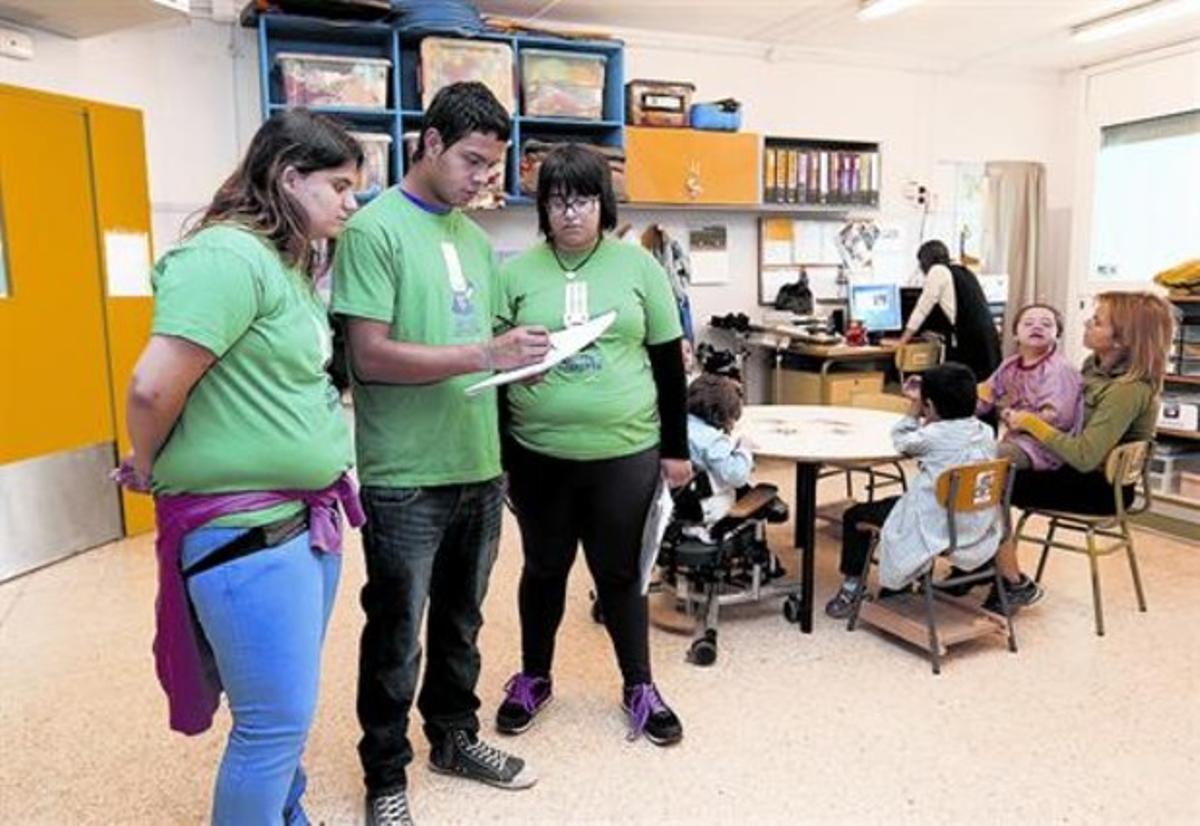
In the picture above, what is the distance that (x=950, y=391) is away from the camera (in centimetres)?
271

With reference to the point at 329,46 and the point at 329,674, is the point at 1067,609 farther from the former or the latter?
the point at 329,46

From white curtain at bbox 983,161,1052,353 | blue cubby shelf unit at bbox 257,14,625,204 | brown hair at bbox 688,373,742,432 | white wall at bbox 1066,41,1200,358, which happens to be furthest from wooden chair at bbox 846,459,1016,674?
white wall at bbox 1066,41,1200,358

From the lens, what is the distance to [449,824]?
1.91 m

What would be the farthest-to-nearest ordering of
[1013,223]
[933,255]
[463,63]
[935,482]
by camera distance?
1. [1013,223]
2. [933,255]
3. [463,63]
4. [935,482]

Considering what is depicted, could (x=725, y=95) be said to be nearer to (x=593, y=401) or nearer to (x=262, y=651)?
(x=593, y=401)

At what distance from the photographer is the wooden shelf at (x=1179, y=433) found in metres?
3.86

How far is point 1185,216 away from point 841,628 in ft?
14.5

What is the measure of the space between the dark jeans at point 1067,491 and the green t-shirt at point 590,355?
1689mm

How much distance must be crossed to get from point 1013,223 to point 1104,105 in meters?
0.93

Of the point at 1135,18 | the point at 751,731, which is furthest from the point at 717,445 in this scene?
the point at 1135,18

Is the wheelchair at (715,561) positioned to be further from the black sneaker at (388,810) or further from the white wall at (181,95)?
the white wall at (181,95)

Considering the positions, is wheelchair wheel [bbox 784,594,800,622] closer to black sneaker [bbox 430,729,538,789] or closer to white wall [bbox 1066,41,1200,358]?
black sneaker [bbox 430,729,538,789]

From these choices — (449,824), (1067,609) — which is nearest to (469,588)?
(449,824)

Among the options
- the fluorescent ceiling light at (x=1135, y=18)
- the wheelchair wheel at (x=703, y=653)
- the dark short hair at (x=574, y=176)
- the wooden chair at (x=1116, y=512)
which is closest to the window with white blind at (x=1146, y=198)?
the fluorescent ceiling light at (x=1135, y=18)
